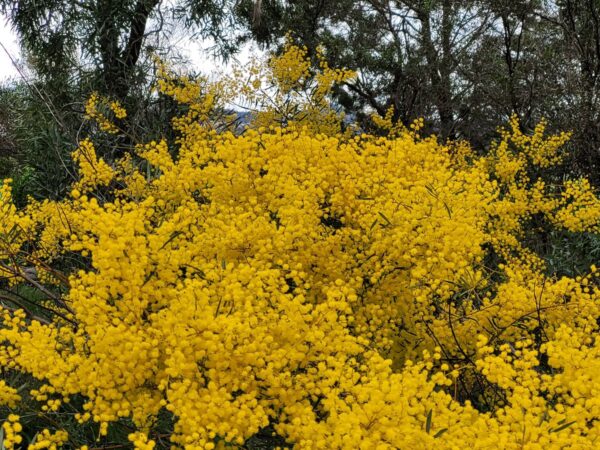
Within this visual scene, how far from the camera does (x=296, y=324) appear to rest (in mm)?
2684

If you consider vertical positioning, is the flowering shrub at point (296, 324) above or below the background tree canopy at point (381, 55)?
below

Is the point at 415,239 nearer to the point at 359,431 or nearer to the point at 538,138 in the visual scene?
the point at 359,431

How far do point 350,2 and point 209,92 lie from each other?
24.7 ft

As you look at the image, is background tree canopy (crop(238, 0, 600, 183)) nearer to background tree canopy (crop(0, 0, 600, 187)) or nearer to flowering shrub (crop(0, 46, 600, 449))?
background tree canopy (crop(0, 0, 600, 187))

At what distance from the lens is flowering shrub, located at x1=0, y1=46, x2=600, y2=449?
2410mm

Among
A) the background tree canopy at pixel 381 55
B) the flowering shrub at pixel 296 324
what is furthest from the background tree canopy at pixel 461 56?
the flowering shrub at pixel 296 324

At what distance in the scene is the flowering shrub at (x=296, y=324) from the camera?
241 centimetres

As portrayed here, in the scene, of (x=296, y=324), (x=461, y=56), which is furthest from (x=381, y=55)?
(x=296, y=324)

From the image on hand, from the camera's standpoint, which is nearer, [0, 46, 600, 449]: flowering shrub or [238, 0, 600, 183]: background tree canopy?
[0, 46, 600, 449]: flowering shrub

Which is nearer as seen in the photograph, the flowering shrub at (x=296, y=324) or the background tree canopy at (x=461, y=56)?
the flowering shrub at (x=296, y=324)

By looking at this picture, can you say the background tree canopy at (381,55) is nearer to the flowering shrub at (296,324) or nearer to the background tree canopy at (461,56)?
the background tree canopy at (461,56)

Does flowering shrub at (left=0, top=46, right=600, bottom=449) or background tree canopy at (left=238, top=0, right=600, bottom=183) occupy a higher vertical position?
background tree canopy at (left=238, top=0, right=600, bottom=183)

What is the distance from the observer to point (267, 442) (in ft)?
10.3

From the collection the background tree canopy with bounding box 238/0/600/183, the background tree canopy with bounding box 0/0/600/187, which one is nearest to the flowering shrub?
the background tree canopy with bounding box 0/0/600/187
